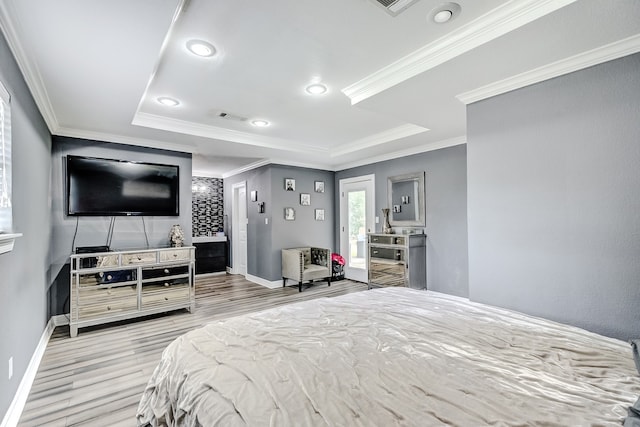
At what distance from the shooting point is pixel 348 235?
20.4 feet

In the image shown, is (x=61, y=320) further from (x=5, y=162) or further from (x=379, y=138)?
(x=379, y=138)

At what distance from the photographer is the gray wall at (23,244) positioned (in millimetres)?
1762

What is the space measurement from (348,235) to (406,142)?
241 cm

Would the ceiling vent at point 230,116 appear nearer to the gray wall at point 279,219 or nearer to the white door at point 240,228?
the gray wall at point 279,219

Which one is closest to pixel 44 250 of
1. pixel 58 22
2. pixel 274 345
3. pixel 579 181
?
pixel 58 22

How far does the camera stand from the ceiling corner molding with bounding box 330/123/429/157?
4.04m

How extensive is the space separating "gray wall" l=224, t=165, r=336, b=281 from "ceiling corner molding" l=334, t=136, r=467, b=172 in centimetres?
71

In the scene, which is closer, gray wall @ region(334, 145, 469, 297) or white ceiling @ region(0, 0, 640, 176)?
white ceiling @ region(0, 0, 640, 176)

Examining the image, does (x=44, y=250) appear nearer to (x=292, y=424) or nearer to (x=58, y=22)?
(x=58, y=22)

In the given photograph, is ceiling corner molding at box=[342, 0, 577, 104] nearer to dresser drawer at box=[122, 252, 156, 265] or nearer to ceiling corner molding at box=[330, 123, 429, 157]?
ceiling corner molding at box=[330, 123, 429, 157]

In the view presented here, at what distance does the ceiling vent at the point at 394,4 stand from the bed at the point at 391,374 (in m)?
1.83

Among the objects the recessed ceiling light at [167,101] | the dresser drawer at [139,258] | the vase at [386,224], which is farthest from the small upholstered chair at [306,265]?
the recessed ceiling light at [167,101]

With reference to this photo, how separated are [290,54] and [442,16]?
1070mm

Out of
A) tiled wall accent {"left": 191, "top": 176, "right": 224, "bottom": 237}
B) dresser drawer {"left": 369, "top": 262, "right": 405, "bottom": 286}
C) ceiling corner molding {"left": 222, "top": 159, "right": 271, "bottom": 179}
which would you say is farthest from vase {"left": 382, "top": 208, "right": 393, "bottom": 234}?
tiled wall accent {"left": 191, "top": 176, "right": 224, "bottom": 237}
